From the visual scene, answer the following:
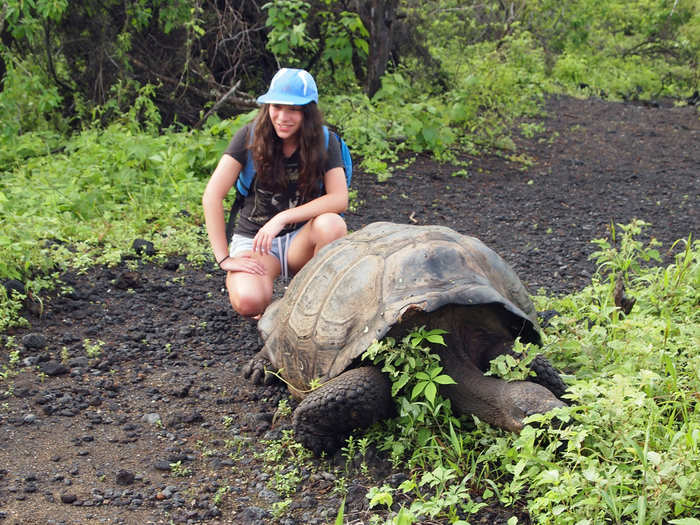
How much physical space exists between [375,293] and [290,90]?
128 centimetres

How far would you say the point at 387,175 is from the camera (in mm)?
7023

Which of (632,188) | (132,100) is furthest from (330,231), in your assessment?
(132,100)

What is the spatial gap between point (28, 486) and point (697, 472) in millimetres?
Result: 2149

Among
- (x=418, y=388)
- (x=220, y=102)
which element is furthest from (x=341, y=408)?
(x=220, y=102)

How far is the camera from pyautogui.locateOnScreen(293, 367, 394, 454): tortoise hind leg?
2.59 meters

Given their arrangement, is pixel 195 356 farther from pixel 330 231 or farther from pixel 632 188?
pixel 632 188

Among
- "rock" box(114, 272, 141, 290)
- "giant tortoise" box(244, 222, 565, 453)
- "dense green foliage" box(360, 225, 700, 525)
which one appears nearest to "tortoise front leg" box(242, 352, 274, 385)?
"giant tortoise" box(244, 222, 565, 453)

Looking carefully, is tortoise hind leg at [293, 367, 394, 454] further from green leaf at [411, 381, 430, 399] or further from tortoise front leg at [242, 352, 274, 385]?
tortoise front leg at [242, 352, 274, 385]

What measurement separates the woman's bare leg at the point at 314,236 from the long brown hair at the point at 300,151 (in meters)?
0.20

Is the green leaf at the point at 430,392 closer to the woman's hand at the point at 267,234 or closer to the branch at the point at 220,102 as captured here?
the woman's hand at the point at 267,234

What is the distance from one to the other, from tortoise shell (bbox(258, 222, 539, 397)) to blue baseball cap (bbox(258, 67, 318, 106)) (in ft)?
2.50

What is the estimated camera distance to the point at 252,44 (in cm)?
860

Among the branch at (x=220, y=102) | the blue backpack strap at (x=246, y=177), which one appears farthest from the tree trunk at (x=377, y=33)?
the blue backpack strap at (x=246, y=177)

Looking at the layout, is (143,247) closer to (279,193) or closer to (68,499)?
(279,193)
